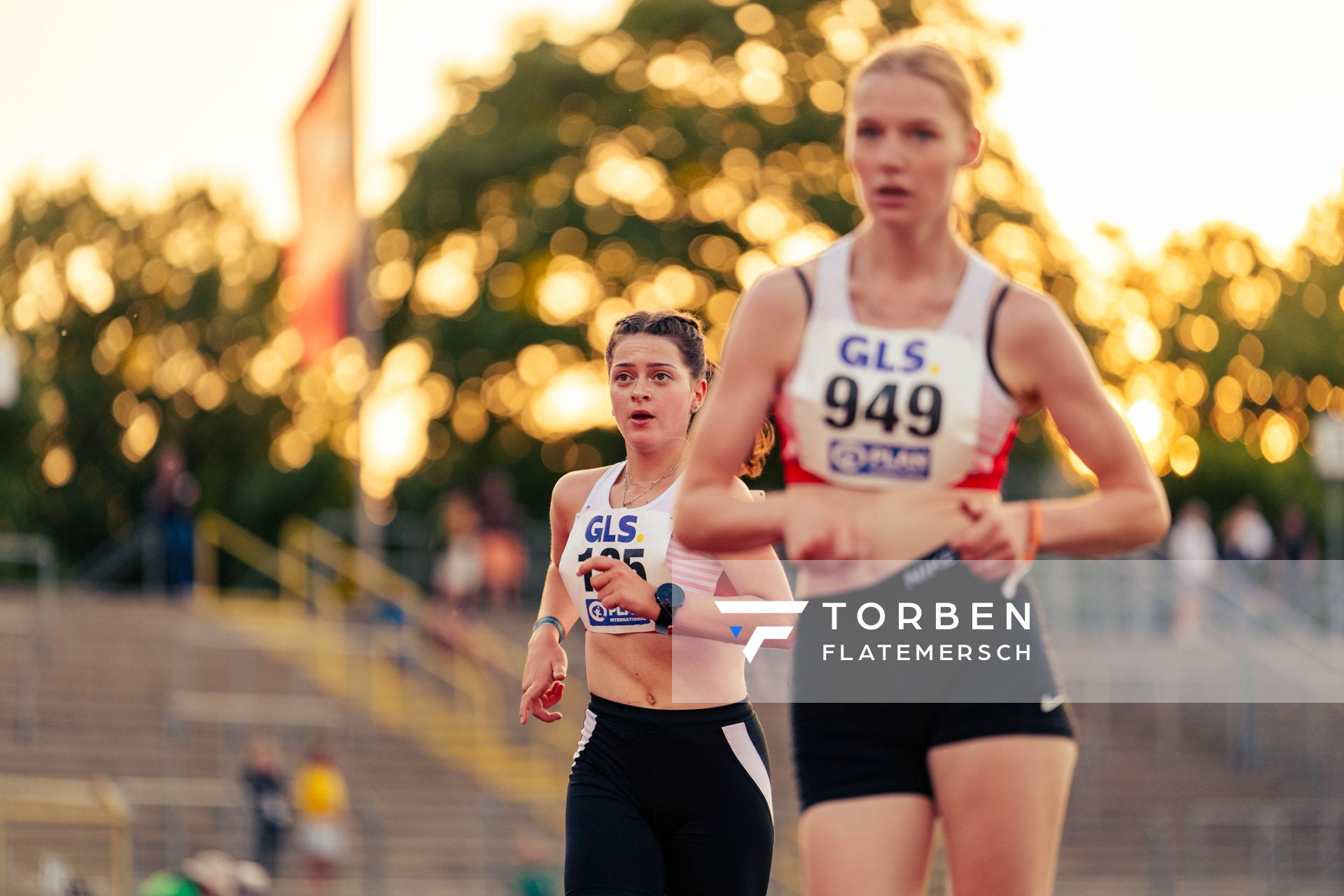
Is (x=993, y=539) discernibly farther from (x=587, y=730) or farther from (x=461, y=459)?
(x=461, y=459)

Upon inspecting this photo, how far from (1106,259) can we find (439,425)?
12544mm

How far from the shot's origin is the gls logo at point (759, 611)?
4648mm

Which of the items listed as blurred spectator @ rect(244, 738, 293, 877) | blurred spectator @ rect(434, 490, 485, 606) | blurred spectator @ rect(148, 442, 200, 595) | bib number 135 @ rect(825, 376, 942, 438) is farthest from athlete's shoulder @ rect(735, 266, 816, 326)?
blurred spectator @ rect(148, 442, 200, 595)

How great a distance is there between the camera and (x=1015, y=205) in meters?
32.5

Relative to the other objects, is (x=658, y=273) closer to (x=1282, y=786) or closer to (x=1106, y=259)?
(x=1106, y=259)

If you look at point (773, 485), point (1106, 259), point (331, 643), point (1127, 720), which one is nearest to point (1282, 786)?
point (1127, 720)

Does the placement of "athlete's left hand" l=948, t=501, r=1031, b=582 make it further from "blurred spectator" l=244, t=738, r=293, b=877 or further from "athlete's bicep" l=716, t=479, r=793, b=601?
"blurred spectator" l=244, t=738, r=293, b=877

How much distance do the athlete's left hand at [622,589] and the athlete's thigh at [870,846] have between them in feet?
2.95

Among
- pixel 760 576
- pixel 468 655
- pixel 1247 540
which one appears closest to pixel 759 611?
pixel 760 576

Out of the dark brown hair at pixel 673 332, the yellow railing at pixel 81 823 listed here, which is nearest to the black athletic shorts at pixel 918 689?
the dark brown hair at pixel 673 332

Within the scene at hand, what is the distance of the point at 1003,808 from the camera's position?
11.7 feet

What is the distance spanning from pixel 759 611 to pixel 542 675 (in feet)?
2.30

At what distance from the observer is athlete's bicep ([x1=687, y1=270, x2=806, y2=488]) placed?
364cm

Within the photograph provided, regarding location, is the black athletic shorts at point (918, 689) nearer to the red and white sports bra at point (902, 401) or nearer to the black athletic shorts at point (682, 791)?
the red and white sports bra at point (902, 401)
